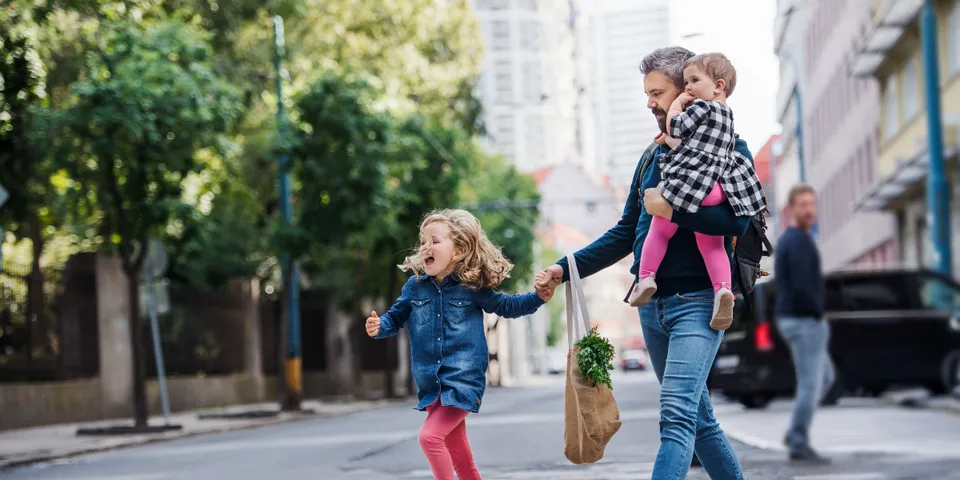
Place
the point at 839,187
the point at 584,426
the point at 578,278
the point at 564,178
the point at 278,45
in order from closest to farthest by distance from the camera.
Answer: the point at 584,426 < the point at 578,278 < the point at 278,45 < the point at 839,187 < the point at 564,178

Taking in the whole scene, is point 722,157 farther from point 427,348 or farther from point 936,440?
point 936,440

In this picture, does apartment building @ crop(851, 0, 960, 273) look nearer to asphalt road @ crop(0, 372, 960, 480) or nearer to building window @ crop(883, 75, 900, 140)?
building window @ crop(883, 75, 900, 140)

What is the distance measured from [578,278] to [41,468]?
8976 millimetres

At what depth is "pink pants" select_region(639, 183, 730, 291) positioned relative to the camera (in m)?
5.79

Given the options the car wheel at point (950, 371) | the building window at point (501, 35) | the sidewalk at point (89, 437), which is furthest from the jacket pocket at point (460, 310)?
the building window at point (501, 35)

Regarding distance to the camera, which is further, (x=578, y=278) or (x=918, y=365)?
(x=918, y=365)

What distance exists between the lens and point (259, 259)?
36312mm

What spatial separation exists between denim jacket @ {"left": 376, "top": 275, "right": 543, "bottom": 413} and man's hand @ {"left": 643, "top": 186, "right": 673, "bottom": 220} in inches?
29.5

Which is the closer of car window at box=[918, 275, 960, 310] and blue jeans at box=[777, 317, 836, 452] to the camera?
blue jeans at box=[777, 317, 836, 452]

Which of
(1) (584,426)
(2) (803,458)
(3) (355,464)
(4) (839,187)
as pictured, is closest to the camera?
(1) (584,426)

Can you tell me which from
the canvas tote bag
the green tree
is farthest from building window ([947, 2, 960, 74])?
the canvas tote bag

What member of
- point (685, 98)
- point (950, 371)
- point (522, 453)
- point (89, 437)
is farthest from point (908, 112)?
point (685, 98)

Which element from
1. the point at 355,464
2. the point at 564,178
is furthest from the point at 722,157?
the point at 564,178

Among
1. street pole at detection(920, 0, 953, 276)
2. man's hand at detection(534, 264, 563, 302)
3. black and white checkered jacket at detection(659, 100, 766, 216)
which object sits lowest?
man's hand at detection(534, 264, 563, 302)
